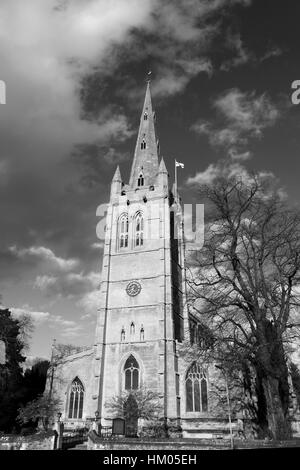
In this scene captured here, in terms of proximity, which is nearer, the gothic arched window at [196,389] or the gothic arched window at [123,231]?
the gothic arched window at [196,389]

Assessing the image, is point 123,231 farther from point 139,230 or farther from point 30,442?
point 30,442

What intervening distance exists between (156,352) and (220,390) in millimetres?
6553

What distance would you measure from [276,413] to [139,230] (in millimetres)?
28150

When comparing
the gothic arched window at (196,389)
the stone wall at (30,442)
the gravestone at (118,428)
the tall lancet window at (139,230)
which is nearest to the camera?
the stone wall at (30,442)

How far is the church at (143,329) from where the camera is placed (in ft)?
103

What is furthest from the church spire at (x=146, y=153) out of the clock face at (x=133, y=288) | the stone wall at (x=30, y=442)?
the stone wall at (x=30, y=442)

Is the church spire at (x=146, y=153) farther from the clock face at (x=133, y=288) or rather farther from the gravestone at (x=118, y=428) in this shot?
the gravestone at (x=118, y=428)

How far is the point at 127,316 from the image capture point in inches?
1426

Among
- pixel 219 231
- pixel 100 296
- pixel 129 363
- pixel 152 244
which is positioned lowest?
pixel 129 363

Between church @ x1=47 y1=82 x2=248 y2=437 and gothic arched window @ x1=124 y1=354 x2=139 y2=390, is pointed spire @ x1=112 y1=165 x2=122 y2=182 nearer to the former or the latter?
church @ x1=47 y1=82 x2=248 y2=437

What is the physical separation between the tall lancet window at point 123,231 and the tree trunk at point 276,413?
1063 inches

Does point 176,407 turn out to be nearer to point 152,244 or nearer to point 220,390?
point 220,390

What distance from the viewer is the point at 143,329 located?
35.0 m
